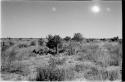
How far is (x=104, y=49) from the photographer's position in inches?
109

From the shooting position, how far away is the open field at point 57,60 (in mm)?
2766

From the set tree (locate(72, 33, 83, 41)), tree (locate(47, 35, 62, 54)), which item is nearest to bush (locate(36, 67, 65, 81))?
tree (locate(47, 35, 62, 54))

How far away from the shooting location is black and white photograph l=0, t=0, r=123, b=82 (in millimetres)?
2758

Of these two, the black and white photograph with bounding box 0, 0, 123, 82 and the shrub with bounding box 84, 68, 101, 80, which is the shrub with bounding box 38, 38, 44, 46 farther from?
the shrub with bounding box 84, 68, 101, 80

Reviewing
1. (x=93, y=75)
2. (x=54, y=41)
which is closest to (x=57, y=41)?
(x=54, y=41)

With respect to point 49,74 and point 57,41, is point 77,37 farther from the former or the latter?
point 49,74

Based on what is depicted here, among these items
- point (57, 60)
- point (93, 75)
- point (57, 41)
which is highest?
point (57, 41)

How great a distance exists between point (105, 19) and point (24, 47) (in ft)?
4.20

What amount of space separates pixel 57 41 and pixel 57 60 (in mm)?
287

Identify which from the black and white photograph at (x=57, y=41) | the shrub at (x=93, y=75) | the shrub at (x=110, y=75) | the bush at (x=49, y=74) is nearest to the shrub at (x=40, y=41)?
the black and white photograph at (x=57, y=41)

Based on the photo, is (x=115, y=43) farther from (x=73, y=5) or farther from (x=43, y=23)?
(x=43, y=23)

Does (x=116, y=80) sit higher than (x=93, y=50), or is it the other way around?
(x=93, y=50)

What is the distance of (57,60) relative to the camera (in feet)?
9.19

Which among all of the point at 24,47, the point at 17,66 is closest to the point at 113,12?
the point at 24,47
